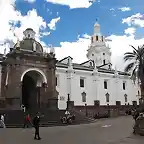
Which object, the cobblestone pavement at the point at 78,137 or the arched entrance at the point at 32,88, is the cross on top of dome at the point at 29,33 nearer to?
the arched entrance at the point at 32,88

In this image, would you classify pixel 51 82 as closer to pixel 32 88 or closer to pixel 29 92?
pixel 32 88

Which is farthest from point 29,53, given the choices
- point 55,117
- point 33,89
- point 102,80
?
point 102,80

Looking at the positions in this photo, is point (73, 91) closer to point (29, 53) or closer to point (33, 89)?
point (33, 89)

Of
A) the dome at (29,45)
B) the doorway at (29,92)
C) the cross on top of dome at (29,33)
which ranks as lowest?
the doorway at (29,92)

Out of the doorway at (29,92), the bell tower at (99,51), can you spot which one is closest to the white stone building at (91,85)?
the doorway at (29,92)

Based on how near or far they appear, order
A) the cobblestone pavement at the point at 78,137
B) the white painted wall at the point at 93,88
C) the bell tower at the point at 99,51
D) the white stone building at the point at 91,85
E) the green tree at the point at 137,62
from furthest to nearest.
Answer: the bell tower at the point at 99,51 → the white stone building at the point at 91,85 → the white painted wall at the point at 93,88 → the green tree at the point at 137,62 → the cobblestone pavement at the point at 78,137

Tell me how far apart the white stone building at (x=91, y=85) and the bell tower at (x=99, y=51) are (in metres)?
9.40

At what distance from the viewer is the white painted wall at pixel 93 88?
46219 millimetres

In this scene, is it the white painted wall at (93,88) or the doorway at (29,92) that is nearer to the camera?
the doorway at (29,92)

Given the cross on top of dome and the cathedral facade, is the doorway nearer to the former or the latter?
the cathedral facade

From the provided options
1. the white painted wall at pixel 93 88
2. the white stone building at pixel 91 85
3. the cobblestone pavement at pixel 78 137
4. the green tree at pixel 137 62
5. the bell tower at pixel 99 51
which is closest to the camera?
the cobblestone pavement at pixel 78 137

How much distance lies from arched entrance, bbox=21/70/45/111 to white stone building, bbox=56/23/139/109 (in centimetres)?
660

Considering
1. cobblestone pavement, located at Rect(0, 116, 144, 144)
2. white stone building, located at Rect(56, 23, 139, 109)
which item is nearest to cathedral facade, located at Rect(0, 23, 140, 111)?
white stone building, located at Rect(56, 23, 139, 109)

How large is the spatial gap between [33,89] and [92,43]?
37072 mm
